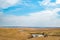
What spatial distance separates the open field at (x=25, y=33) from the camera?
1.96 metres

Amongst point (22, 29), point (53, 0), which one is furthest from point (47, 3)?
point (22, 29)

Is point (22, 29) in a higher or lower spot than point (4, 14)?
lower

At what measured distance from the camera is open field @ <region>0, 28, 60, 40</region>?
6.42ft

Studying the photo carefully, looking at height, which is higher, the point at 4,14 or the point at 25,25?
the point at 4,14

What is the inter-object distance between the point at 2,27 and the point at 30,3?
1.88ft

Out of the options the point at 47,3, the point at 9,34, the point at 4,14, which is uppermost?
the point at 47,3

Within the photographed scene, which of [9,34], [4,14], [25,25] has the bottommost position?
[9,34]

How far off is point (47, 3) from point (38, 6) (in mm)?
144

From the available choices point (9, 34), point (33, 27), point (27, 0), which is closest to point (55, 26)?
point (33, 27)

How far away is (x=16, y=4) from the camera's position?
203cm

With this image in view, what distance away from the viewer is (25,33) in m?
2.00

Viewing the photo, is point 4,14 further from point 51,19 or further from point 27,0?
point 51,19

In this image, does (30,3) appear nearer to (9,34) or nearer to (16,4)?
(16,4)

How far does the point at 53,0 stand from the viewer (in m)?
1.99
